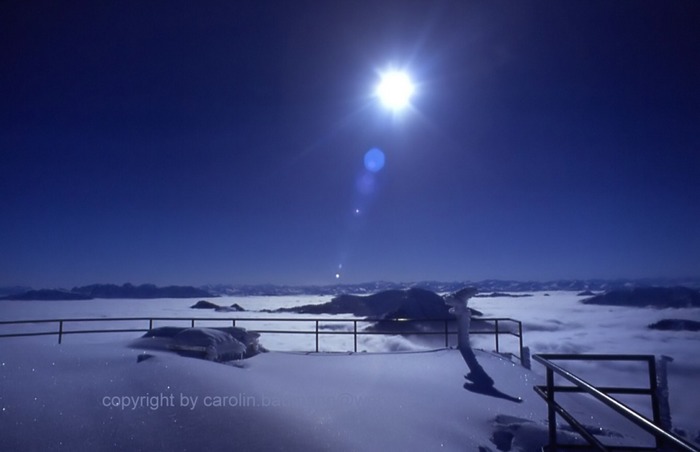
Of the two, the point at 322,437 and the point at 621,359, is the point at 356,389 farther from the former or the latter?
the point at 621,359

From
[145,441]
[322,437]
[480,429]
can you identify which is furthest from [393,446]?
[145,441]

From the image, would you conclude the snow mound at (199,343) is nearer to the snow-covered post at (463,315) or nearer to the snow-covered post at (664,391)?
the snow-covered post at (463,315)

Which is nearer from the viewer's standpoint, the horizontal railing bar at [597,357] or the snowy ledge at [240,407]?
the horizontal railing bar at [597,357]

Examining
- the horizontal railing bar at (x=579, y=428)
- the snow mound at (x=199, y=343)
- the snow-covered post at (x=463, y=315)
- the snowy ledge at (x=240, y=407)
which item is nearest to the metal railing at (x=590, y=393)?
the horizontal railing bar at (x=579, y=428)

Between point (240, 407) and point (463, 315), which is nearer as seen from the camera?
point (240, 407)

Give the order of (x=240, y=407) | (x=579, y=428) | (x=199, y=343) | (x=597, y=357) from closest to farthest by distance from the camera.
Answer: (x=579, y=428) → (x=597, y=357) → (x=240, y=407) → (x=199, y=343)

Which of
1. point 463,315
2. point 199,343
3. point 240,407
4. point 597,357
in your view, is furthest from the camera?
point 463,315

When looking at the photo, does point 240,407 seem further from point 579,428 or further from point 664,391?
point 664,391

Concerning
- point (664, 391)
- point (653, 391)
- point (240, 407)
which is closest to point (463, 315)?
point (664, 391)

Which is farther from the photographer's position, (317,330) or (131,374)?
(317,330)

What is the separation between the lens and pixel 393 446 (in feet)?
15.8

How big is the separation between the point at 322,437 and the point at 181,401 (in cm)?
187

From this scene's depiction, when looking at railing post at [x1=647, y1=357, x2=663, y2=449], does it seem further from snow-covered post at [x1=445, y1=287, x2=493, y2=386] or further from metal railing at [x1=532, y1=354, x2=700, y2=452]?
snow-covered post at [x1=445, y1=287, x2=493, y2=386]

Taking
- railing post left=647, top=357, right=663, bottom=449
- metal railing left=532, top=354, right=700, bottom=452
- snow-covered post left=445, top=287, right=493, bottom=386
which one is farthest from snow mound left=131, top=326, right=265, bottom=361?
railing post left=647, top=357, right=663, bottom=449
